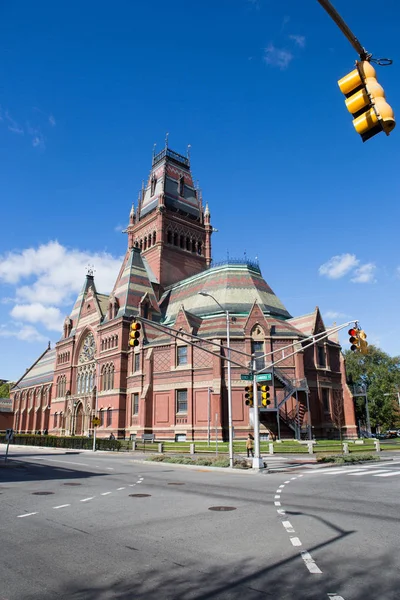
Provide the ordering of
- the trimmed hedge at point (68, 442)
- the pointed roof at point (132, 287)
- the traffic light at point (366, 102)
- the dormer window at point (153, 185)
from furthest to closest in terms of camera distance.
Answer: the dormer window at point (153, 185) → the pointed roof at point (132, 287) → the trimmed hedge at point (68, 442) → the traffic light at point (366, 102)

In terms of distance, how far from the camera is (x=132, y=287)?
5691 centimetres

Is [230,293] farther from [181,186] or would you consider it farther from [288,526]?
[288,526]

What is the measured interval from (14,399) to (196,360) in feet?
207

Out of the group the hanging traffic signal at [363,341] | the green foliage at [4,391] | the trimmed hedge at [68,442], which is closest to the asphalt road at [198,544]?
the hanging traffic signal at [363,341]

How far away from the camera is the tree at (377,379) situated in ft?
230

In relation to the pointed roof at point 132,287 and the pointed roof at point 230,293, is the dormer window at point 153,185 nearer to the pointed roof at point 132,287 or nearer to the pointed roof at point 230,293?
the pointed roof at point 132,287

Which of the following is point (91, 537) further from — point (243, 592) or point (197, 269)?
point (197, 269)

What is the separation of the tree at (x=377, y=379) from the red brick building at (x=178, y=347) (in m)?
24.9

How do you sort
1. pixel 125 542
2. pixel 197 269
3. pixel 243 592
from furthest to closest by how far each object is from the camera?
1. pixel 197 269
2. pixel 125 542
3. pixel 243 592

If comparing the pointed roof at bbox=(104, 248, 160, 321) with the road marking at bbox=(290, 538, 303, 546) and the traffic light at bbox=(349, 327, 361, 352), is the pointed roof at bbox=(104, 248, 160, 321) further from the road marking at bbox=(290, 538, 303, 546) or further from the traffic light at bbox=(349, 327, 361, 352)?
the road marking at bbox=(290, 538, 303, 546)

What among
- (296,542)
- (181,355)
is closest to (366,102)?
(296,542)

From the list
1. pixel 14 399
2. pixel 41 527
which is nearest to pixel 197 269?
pixel 14 399

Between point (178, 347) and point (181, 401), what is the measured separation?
5.78m

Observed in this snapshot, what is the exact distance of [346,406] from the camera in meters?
48.4
